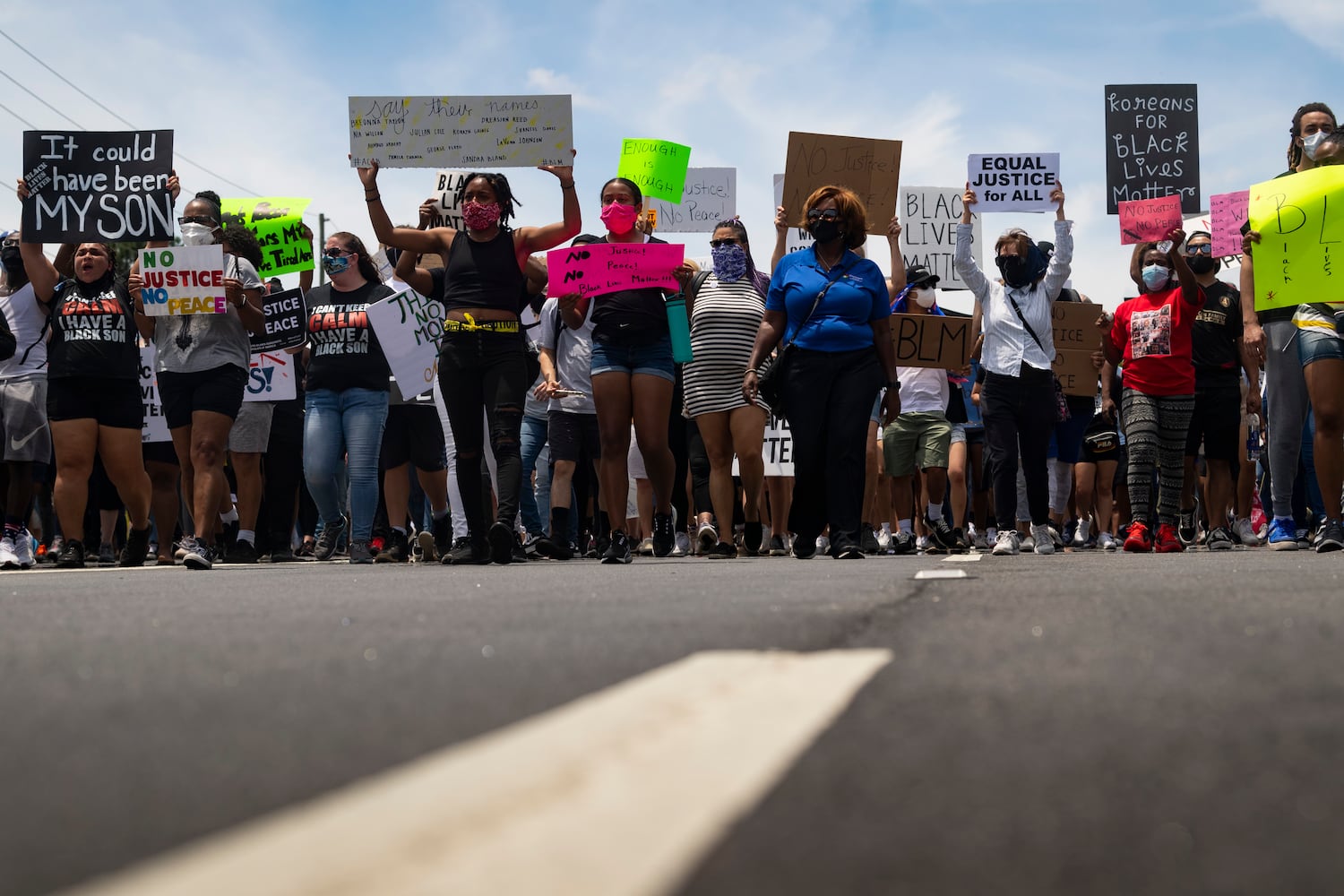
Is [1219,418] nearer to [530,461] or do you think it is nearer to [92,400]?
[530,461]

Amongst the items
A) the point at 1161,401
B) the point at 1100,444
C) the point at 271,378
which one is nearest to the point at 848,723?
the point at 1161,401

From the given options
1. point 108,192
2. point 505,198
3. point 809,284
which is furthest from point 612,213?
point 108,192

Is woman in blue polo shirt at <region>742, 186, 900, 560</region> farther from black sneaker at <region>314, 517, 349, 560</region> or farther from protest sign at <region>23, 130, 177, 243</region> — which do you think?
protest sign at <region>23, 130, 177, 243</region>

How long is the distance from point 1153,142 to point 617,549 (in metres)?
8.12

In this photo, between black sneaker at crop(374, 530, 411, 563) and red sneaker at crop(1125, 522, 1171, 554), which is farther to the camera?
black sneaker at crop(374, 530, 411, 563)

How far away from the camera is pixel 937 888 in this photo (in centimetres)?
108

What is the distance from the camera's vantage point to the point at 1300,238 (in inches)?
317

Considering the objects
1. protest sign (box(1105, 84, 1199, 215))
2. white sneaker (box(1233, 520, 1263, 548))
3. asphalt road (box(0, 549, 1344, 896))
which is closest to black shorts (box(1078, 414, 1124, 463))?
white sneaker (box(1233, 520, 1263, 548))

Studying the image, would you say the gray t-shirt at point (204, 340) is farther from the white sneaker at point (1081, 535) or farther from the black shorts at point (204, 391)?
the white sneaker at point (1081, 535)

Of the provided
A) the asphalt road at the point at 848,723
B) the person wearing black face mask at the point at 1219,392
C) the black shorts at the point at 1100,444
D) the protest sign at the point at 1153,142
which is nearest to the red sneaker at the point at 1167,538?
the person wearing black face mask at the point at 1219,392

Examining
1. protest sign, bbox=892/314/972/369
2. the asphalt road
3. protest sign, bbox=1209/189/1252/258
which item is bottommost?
the asphalt road

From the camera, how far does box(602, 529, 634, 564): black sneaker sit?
7.72 meters

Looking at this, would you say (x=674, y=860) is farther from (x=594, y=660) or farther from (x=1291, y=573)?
(x=1291, y=573)

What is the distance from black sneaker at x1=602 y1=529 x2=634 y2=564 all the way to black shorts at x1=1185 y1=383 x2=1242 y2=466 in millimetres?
4370
